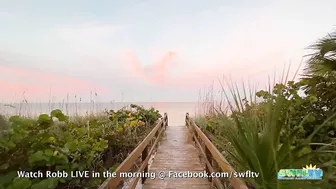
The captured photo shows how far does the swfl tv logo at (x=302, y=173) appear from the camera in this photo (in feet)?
5.11

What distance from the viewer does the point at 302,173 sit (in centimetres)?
160

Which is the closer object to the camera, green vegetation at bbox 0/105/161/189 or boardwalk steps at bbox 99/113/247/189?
green vegetation at bbox 0/105/161/189

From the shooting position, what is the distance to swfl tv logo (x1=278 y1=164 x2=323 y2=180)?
156 centimetres

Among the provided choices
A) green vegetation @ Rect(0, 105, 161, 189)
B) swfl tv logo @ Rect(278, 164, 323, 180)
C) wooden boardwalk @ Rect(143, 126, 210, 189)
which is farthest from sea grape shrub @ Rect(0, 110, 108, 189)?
wooden boardwalk @ Rect(143, 126, 210, 189)

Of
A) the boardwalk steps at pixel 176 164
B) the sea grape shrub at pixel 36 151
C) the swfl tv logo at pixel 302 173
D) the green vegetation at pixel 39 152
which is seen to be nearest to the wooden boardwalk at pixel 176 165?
the boardwalk steps at pixel 176 164

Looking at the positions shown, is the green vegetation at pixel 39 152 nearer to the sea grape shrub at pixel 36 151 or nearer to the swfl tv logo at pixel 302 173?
the sea grape shrub at pixel 36 151

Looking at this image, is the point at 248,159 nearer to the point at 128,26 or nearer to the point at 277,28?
the point at 277,28

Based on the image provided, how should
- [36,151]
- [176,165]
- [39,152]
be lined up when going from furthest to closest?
1. [176,165]
2. [36,151]
3. [39,152]

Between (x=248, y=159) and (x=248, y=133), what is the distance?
158mm

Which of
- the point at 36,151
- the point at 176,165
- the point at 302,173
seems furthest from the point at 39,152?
the point at 176,165

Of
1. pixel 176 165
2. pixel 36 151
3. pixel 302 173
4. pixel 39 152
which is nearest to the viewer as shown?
pixel 302 173

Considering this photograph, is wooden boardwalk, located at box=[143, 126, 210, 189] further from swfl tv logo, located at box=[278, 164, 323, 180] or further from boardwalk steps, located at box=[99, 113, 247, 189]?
swfl tv logo, located at box=[278, 164, 323, 180]

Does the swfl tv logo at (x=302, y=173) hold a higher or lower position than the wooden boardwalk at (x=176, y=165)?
higher

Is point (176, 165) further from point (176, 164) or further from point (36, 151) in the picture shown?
point (36, 151)
